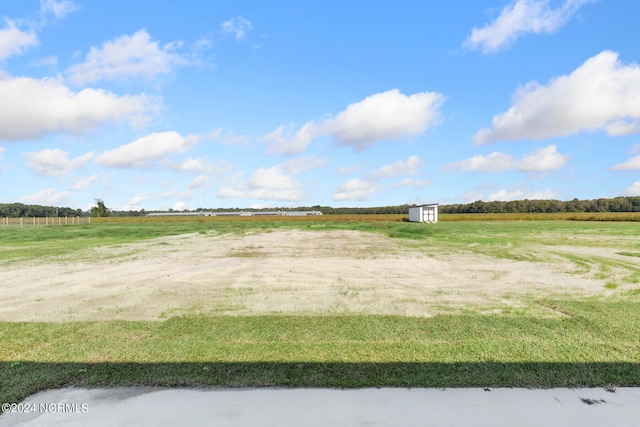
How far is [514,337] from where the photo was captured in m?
4.18

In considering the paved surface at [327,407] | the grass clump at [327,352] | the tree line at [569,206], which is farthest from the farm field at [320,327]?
the tree line at [569,206]

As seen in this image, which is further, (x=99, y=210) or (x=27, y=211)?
(x=27, y=211)

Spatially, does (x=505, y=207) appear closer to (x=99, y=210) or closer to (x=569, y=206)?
(x=569, y=206)

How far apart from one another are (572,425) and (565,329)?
8.13 feet

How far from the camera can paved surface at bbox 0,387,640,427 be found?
99.3 inches

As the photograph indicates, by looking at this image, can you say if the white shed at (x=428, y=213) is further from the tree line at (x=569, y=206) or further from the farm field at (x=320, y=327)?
the tree line at (x=569, y=206)

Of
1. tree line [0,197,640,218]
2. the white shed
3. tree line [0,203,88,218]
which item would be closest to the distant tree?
tree line [0,197,640,218]

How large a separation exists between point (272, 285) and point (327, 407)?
16.4 feet

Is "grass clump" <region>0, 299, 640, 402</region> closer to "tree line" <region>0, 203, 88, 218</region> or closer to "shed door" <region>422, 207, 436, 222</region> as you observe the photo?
"shed door" <region>422, 207, 436, 222</region>

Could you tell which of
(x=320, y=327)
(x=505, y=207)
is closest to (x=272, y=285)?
(x=320, y=327)

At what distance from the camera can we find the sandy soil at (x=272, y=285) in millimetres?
5703

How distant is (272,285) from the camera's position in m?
7.55

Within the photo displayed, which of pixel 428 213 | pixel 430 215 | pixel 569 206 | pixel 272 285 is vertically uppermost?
pixel 569 206

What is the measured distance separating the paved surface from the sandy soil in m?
2.44
